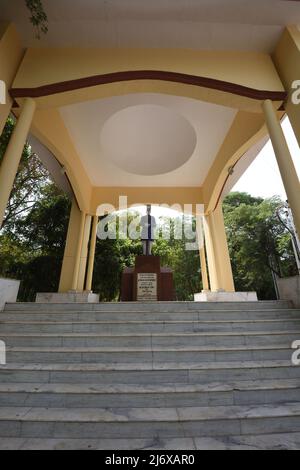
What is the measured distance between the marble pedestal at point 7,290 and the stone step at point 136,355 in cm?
161

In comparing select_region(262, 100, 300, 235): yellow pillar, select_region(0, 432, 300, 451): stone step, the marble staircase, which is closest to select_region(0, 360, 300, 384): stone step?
the marble staircase

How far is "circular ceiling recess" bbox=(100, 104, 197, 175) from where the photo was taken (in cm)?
667

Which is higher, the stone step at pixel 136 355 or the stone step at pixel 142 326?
the stone step at pixel 142 326

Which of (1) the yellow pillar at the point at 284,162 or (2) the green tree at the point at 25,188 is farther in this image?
(2) the green tree at the point at 25,188

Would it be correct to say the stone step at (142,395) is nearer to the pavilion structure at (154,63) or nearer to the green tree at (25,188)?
the pavilion structure at (154,63)

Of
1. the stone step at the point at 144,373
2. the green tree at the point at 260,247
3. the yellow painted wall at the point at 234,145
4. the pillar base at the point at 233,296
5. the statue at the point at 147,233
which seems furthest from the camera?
the green tree at the point at 260,247

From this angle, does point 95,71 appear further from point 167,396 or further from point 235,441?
point 235,441

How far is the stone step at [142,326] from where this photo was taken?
10.9 ft

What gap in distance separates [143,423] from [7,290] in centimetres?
352

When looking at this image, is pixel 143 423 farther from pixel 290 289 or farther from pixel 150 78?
pixel 150 78

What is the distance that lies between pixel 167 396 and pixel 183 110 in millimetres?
6169

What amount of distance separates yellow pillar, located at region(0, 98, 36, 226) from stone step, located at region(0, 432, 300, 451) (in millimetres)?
2777

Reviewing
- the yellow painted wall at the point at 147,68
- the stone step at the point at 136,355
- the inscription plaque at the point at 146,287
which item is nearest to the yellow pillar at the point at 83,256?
the inscription plaque at the point at 146,287
